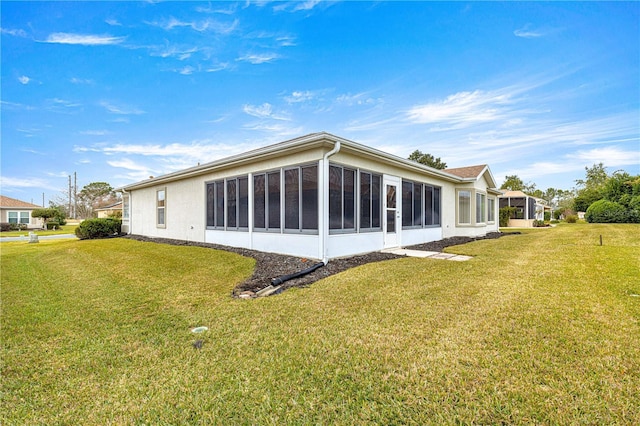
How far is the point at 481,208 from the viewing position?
15.0 metres

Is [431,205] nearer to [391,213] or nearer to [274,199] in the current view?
[391,213]

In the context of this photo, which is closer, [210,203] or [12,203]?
[210,203]

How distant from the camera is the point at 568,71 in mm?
10938

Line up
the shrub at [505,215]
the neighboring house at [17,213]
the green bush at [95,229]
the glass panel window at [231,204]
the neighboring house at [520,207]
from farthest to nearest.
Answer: the neighboring house at [17,213] < the neighboring house at [520,207] < the shrub at [505,215] < the green bush at [95,229] < the glass panel window at [231,204]

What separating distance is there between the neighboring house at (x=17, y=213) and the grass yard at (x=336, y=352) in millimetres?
35477

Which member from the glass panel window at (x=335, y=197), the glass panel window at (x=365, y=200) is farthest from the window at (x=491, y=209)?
the glass panel window at (x=335, y=197)

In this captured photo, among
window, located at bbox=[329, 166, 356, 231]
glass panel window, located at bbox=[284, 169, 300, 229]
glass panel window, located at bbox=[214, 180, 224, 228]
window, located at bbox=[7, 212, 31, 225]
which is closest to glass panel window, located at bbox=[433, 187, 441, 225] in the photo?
window, located at bbox=[329, 166, 356, 231]

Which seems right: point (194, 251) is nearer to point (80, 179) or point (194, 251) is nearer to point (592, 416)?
point (592, 416)

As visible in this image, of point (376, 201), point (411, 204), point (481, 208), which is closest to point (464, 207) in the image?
point (481, 208)

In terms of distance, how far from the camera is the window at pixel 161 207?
Result: 1320cm

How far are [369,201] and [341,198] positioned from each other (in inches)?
49.2

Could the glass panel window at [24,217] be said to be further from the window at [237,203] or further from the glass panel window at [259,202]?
the glass panel window at [259,202]

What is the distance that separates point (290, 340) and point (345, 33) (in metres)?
11.3

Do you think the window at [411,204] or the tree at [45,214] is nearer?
the window at [411,204]
